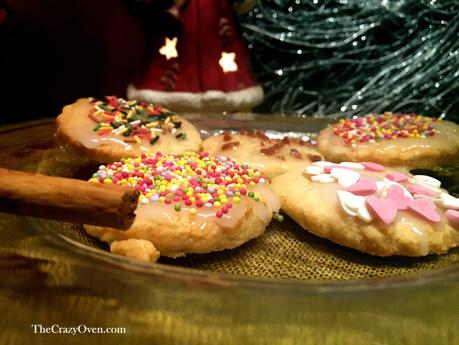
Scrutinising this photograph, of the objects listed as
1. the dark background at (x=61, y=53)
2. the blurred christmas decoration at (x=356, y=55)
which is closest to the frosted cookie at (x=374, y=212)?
the blurred christmas decoration at (x=356, y=55)

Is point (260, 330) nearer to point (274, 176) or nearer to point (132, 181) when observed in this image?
point (132, 181)

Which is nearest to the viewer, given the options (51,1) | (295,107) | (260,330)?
(260,330)

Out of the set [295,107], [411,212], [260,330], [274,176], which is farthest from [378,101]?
[260,330]

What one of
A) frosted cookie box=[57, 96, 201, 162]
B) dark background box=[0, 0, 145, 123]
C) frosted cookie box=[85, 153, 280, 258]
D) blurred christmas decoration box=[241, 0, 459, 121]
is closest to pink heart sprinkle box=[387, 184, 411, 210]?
frosted cookie box=[85, 153, 280, 258]

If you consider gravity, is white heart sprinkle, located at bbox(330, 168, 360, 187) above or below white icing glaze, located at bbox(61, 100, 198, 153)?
above

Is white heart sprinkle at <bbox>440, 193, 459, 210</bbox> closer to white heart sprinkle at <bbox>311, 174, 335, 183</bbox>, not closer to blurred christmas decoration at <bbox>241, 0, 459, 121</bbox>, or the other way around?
white heart sprinkle at <bbox>311, 174, 335, 183</bbox>

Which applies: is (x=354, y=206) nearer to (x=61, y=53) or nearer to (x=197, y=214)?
(x=197, y=214)

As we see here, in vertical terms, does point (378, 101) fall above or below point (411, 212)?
below
